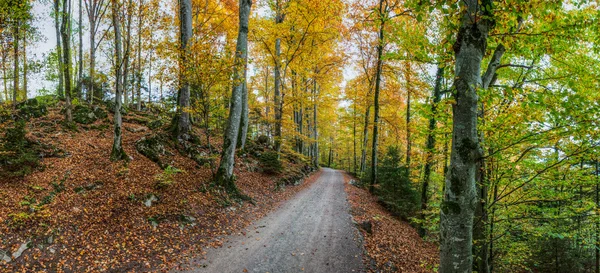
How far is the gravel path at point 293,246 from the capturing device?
5.30 metres

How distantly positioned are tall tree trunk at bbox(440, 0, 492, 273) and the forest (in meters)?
0.01

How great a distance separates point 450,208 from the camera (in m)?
2.68

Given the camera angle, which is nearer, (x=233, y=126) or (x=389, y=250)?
(x=389, y=250)

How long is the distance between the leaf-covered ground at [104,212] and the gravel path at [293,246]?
0.61 m

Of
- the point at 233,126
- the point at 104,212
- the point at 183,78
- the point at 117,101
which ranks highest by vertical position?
the point at 183,78

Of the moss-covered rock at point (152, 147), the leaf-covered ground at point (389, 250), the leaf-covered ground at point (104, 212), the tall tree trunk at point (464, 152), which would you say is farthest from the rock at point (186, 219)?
the tall tree trunk at point (464, 152)

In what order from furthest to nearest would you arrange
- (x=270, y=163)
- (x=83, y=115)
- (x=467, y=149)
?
(x=270, y=163) → (x=83, y=115) → (x=467, y=149)

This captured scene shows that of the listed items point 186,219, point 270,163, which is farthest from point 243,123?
point 186,219

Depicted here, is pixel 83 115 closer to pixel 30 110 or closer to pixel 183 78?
pixel 30 110

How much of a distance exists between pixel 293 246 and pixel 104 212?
15.1 ft

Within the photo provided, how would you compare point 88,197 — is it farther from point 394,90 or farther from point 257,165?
point 394,90

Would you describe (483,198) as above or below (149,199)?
above

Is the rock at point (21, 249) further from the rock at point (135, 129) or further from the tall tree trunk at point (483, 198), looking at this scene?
the tall tree trunk at point (483, 198)

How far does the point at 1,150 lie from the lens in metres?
6.02
